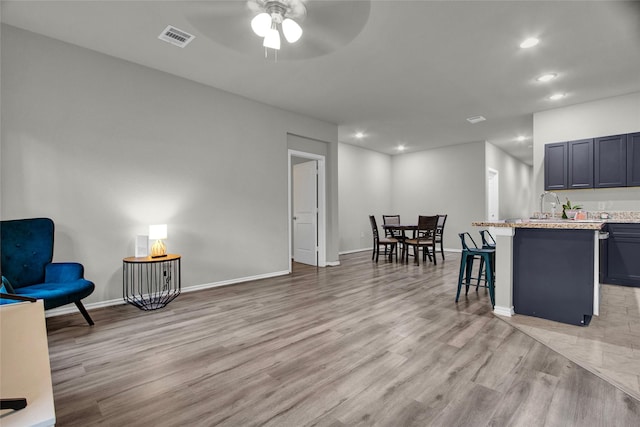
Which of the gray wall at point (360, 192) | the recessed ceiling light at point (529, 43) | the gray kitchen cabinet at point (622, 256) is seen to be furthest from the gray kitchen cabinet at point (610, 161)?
the gray wall at point (360, 192)

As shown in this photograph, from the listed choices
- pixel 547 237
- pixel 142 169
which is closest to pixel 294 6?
pixel 142 169

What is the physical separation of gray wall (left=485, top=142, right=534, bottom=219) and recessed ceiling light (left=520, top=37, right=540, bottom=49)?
495cm

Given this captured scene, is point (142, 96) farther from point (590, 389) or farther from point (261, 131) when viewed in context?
point (590, 389)

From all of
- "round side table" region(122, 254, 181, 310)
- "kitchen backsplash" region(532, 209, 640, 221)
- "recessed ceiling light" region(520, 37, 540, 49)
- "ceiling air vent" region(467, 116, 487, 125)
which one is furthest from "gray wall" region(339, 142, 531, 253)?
"recessed ceiling light" region(520, 37, 540, 49)

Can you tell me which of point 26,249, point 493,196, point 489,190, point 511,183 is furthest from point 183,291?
point 511,183

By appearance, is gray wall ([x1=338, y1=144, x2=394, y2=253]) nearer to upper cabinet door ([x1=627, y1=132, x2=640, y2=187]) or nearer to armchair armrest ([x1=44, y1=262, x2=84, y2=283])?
upper cabinet door ([x1=627, y1=132, x2=640, y2=187])

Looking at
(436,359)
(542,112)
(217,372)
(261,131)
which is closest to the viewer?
(217,372)

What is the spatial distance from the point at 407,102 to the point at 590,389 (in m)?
4.36

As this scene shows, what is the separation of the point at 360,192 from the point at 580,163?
468 centimetres

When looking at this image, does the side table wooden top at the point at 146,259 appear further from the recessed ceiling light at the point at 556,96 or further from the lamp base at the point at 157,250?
the recessed ceiling light at the point at 556,96

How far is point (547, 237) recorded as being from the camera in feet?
9.85

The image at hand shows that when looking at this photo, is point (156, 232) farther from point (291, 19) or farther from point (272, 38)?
point (291, 19)

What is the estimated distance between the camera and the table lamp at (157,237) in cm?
355

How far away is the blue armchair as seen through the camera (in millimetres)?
2699
